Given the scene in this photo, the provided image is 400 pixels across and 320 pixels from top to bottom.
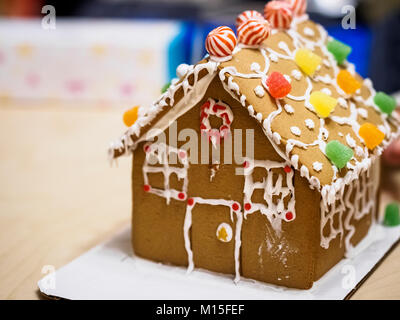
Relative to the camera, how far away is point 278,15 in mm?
1521

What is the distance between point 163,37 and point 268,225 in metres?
1.73

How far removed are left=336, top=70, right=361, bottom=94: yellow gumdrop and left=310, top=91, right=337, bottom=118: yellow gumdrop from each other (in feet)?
0.47

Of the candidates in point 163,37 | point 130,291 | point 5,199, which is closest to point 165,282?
point 130,291

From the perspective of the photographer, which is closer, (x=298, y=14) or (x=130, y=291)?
(x=130, y=291)

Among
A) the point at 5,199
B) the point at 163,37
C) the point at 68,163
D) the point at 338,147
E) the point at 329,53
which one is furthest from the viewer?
the point at 163,37

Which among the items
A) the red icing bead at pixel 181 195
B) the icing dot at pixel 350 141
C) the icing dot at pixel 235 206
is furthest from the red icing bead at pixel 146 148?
the icing dot at pixel 350 141

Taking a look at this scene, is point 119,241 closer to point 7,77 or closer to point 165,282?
point 165,282

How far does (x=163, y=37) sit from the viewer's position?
291 cm

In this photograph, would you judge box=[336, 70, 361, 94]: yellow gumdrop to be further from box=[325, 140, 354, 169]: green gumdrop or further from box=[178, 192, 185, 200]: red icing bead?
box=[178, 192, 185, 200]: red icing bead

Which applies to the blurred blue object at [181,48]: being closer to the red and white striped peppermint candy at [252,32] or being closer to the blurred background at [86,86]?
the blurred background at [86,86]

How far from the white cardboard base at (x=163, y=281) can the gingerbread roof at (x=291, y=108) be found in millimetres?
238

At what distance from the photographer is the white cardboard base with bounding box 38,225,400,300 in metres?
1.36

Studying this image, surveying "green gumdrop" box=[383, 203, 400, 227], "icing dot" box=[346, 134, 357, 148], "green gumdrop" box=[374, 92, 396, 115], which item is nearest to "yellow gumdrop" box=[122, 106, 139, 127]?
"icing dot" box=[346, 134, 357, 148]

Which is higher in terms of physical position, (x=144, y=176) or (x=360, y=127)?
(x=360, y=127)
